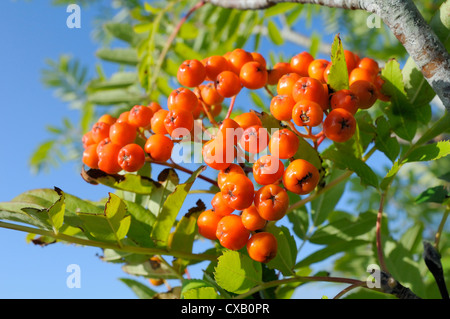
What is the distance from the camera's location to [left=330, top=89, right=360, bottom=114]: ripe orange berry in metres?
1.24

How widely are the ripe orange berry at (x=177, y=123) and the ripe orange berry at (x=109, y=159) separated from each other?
0.18 metres

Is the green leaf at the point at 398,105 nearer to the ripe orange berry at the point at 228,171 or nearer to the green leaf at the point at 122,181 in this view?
the ripe orange berry at the point at 228,171

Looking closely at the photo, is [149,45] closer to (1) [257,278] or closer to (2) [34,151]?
(1) [257,278]

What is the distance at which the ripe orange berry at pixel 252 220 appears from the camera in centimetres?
118

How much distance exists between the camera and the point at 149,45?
2.19 metres

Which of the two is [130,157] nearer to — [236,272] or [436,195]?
[236,272]

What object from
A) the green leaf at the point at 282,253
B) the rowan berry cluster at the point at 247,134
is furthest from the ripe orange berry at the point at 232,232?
the green leaf at the point at 282,253

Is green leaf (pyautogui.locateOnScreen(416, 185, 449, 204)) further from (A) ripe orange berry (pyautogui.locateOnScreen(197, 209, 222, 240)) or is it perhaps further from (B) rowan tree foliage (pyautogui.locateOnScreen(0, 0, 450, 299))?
(A) ripe orange berry (pyautogui.locateOnScreen(197, 209, 222, 240))

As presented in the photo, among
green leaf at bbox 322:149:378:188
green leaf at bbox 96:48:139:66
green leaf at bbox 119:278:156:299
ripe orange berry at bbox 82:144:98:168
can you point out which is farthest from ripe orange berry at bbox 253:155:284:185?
green leaf at bbox 96:48:139:66

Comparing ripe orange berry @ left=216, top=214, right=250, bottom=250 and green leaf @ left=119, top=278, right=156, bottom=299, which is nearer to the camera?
ripe orange berry @ left=216, top=214, right=250, bottom=250

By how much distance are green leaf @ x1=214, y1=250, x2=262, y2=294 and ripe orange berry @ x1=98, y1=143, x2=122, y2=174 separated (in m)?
0.45

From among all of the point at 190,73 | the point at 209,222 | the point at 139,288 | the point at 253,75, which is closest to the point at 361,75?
the point at 253,75

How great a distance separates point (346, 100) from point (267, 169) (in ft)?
1.04

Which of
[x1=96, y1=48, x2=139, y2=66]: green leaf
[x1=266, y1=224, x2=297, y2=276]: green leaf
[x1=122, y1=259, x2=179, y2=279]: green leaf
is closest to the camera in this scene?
[x1=266, y1=224, x2=297, y2=276]: green leaf
